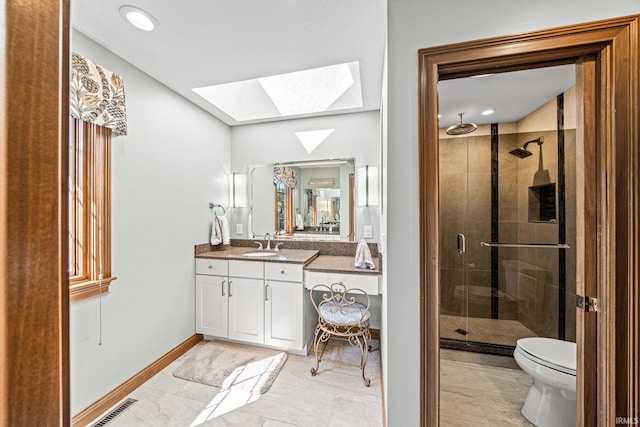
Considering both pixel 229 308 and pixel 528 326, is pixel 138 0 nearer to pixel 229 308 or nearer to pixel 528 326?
pixel 229 308

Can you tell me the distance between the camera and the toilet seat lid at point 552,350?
4.25 ft

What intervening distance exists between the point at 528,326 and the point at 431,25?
2.05 meters

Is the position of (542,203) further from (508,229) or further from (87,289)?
(87,289)

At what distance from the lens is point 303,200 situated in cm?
297

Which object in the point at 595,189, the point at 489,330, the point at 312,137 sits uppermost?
the point at 312,137

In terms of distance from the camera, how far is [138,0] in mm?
1341

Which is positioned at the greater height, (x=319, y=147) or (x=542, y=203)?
(x=319, y=147)

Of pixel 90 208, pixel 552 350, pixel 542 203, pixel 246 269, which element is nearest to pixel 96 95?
pixel 90 208

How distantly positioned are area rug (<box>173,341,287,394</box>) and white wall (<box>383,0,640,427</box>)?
1.20 metres

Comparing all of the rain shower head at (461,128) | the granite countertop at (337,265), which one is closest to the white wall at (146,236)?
the granite countertop at (337,265)

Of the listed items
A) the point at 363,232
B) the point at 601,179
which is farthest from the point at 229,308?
the point at 601,179

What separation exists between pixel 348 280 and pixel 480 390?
1160mm

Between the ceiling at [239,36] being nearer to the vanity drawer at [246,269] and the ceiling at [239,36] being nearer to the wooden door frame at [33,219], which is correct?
the wooden door frame at [33,219]

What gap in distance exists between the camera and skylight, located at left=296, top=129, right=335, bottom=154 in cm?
280
